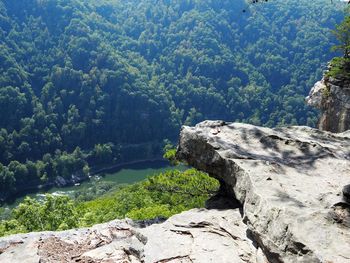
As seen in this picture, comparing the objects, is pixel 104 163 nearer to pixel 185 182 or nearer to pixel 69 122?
pixel 69 122

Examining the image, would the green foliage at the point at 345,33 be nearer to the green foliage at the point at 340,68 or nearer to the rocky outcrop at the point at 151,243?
the green foliage at the point at 340,68

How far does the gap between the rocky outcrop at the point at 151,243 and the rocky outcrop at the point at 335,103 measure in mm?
13076

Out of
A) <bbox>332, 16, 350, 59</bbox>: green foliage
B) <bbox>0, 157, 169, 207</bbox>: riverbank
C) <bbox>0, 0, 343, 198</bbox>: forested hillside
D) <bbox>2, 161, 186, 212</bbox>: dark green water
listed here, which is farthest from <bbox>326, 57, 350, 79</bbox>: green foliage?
<bbox>0, 0, 343, 198</bbox>: forested hillside

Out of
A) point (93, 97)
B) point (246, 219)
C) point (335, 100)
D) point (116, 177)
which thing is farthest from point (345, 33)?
point (93, 97)

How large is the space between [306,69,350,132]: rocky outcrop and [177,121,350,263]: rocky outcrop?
29.2 feet

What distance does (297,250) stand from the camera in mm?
5957

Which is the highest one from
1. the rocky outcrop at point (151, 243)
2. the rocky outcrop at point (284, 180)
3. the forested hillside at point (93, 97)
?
the rocky outcrop at point (284, 180)

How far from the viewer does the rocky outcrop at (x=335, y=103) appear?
1959cm

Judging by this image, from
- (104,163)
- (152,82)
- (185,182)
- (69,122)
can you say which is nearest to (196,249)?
(185,182)

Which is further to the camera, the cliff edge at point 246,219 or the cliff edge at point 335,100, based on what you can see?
the cliff edge at point 335,100

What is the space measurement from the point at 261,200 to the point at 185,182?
6.23 metres

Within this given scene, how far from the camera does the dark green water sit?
9906 centimetres

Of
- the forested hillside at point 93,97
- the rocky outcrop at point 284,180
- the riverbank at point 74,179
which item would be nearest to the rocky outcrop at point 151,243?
the rocky outcrop at point 284,180

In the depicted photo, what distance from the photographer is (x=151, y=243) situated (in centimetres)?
745
